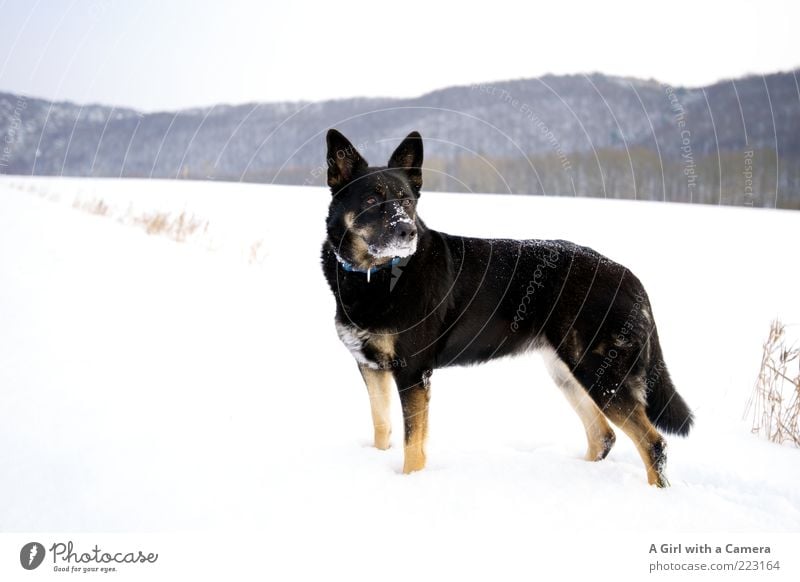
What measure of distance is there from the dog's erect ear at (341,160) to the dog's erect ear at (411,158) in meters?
0.23

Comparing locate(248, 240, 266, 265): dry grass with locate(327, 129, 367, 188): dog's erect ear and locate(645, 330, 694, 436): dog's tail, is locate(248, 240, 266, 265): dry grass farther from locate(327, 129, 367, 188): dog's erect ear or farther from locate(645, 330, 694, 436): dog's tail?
locate(645, 330, 694, 436): dog's tail

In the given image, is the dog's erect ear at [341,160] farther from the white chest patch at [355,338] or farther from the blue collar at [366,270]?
the white chest patch at [355,338]

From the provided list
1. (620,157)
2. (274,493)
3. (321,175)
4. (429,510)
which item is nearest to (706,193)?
(620,157)

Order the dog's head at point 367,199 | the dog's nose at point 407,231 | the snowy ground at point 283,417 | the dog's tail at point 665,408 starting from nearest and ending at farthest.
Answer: the snowy ground at point 283,417 < the dog's nose at point 407,231 < the dog's head at point 367,199 < the dog's tail at point 665,408

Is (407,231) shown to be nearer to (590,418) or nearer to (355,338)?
(355,338)

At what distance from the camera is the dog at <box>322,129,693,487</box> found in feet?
12.1

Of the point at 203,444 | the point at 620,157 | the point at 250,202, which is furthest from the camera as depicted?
the point at 250,202

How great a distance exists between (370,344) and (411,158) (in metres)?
1.33

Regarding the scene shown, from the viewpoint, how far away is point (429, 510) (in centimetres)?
332

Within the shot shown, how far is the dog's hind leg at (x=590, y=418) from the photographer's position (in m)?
4.24

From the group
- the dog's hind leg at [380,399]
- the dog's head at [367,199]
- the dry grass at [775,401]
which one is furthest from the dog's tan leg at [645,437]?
the dry grass at [775,401]

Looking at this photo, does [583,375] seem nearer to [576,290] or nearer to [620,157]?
[576,290]

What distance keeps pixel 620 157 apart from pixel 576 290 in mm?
2536

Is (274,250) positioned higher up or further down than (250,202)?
further down
